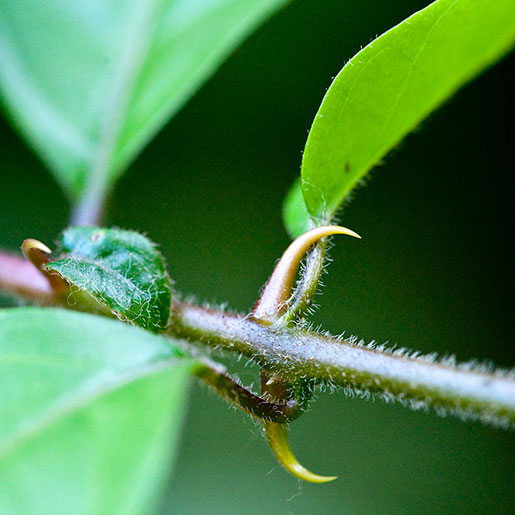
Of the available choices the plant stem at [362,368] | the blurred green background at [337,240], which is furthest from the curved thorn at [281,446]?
the blurred green background at [337,240]

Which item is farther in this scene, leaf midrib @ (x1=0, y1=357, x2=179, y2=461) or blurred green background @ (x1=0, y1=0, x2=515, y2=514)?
blurred green background @ (x1=0, y1=0, x2=515, y2=514)

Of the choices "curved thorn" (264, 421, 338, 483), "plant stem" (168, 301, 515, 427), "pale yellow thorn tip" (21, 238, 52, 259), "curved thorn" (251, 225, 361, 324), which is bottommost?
"curved thorn" (264, 421, 338, 483)

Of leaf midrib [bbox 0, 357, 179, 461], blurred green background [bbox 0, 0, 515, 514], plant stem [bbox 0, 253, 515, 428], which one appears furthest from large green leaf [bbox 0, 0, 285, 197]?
leaf midrib [bbox 0, 357, 179, 461]

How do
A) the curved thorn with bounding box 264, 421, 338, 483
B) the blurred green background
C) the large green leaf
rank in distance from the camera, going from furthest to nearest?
the blurred green background → the large green leaf → the curved thorn with bounding box 264, 421, 338, 483

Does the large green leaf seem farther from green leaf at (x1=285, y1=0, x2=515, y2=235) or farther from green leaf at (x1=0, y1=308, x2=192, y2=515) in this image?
green leaf at (x1=0, y1=308, x2=192, y2=515)

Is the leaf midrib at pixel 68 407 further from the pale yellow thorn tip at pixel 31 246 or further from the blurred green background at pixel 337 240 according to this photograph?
the blurred green background at pixel 337 240

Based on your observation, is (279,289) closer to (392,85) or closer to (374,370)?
(374,370)
